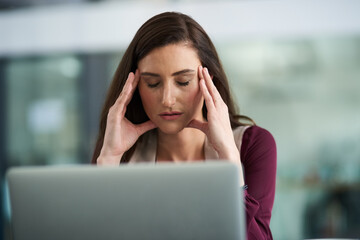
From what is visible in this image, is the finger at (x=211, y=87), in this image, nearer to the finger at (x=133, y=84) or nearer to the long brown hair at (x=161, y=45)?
the long brown hair at (x=161, y=45)

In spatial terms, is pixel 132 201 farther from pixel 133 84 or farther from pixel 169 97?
pixel 133 84

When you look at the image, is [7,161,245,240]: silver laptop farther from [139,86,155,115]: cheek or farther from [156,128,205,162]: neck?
[156,128,205,162]: neck

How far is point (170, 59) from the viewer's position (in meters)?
1.65

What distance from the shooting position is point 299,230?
399cm

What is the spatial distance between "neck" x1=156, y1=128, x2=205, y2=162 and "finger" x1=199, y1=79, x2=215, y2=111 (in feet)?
1.02

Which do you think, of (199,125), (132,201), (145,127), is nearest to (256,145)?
(199,125)

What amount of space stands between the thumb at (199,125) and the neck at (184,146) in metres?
0.13

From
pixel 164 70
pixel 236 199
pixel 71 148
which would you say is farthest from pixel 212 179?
pixel 71 148

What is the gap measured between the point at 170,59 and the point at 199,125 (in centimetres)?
31

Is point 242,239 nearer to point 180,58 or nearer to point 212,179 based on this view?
point 212,179

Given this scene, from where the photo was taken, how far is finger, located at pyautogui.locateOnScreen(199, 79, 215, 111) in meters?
1.62

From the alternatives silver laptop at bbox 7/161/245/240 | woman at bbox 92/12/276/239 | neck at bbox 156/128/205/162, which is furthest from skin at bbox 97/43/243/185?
silver laptop at bbox 7/161/245/240

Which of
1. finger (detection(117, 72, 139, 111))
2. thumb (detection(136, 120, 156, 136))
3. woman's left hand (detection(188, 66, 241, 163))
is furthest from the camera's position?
thumb (detection(136, 120, 156, 136))

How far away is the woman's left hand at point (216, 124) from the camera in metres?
1.46
